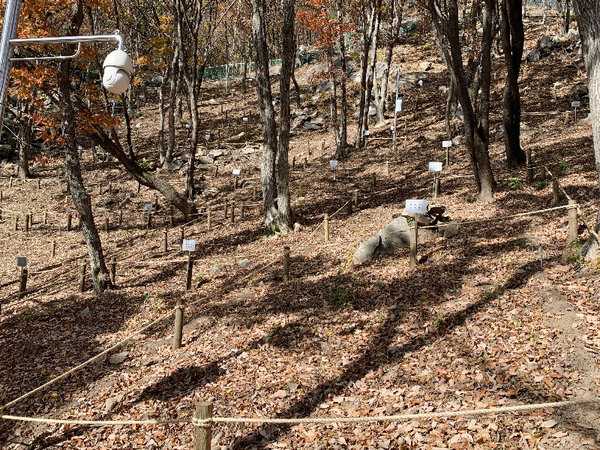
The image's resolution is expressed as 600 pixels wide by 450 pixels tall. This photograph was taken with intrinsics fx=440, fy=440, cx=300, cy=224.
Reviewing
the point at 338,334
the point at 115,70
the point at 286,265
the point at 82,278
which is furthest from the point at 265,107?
the point at 115,70

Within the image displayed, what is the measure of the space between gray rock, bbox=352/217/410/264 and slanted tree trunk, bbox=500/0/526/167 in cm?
695

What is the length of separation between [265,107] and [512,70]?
8255 mm

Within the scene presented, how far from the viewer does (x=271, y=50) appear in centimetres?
5144

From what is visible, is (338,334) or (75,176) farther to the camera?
(75,176)

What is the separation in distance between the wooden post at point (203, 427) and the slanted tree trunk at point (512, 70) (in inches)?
561

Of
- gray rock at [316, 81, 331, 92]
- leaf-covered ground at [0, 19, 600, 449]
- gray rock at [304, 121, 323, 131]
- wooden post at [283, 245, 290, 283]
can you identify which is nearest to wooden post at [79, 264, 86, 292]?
leaf-covered ground at [0, 19, 600, 449]

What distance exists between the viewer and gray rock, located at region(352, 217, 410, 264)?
1050 cm

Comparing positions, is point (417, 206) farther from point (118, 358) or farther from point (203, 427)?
point (118, 358)

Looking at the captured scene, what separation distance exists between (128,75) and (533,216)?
9836 millimetres

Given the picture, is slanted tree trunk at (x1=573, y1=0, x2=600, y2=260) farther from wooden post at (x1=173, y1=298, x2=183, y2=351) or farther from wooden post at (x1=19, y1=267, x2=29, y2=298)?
wooden post at (x1=19, y1=267, x2=29, y2=298)

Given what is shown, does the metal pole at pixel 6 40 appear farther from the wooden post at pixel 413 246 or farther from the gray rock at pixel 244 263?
the gray rock at pixel 244 263

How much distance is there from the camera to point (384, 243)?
10695 mm

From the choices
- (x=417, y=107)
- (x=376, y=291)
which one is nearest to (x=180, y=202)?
(x=376, y=291)

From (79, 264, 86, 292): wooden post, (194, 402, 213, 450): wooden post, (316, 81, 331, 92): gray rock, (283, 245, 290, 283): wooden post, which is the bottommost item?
(79, 264, 86, 292): wooden post
